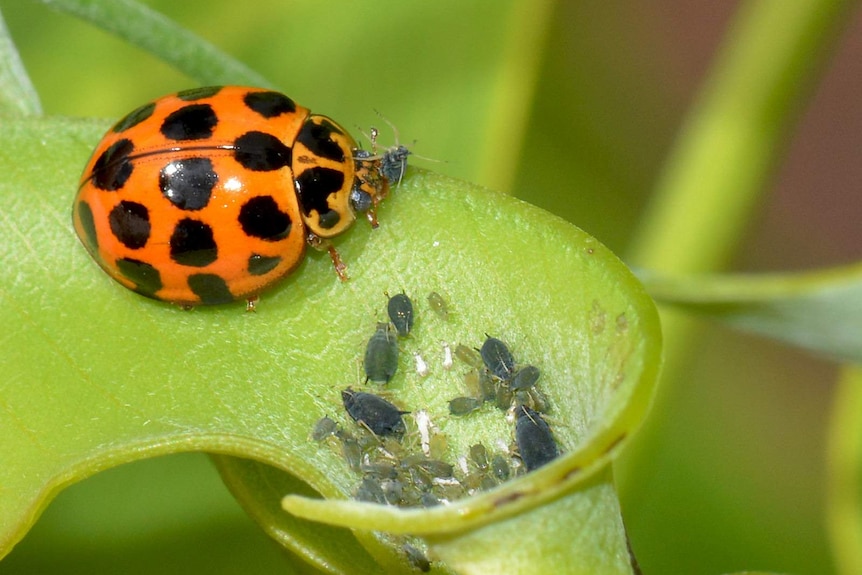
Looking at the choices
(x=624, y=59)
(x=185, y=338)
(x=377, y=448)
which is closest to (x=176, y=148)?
(x=185, y=338)

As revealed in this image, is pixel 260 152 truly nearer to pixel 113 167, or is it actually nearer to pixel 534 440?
pixel 113 167

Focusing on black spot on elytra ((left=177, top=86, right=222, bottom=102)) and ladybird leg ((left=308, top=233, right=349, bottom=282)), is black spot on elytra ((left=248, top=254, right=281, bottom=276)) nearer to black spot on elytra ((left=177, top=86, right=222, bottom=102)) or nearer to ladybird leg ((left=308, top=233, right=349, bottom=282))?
ladybird leg ((left=308, top=233, right=349, bottom=282))

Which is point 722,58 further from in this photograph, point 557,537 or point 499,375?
point 557,537

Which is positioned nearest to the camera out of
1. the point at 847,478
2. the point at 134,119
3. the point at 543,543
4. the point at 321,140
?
the point at 543,543

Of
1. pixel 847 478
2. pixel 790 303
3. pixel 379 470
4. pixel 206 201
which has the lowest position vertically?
pixel 847 478

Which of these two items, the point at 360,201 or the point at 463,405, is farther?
the point at 360,201

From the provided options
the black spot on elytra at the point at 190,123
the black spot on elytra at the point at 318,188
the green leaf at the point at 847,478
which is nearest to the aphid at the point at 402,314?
the black spot on elytra at the point at 318,188

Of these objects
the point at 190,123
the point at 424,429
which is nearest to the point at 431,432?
the point at 424,429

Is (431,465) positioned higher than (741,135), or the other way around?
(741,135)
